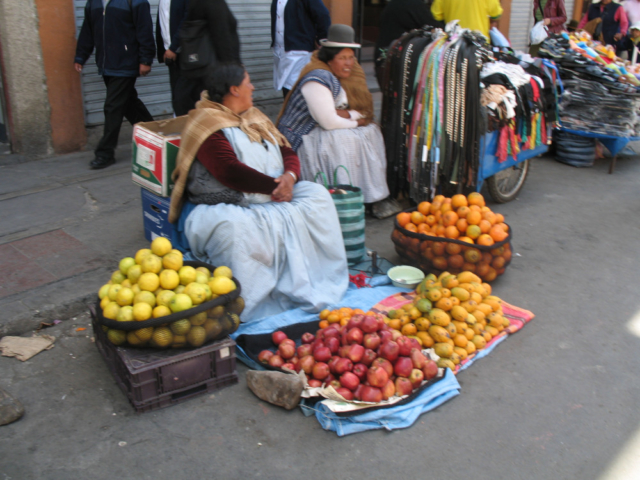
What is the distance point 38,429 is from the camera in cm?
279

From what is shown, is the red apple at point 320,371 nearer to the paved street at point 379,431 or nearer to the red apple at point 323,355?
the red apple at point 323,355

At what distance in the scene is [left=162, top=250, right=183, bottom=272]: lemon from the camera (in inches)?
122

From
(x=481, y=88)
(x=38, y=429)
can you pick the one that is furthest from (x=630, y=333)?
(x=38, y=429)

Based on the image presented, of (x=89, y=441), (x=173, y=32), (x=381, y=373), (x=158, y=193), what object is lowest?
(x=89, y=441)

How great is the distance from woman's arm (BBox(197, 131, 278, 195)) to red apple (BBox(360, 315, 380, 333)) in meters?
1.12

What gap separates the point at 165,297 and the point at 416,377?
4.23 feet

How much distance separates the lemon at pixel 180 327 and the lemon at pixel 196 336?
0.03m

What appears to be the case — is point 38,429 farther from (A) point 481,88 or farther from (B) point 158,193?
(A) point 481,88

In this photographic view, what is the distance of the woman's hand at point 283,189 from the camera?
3.79m

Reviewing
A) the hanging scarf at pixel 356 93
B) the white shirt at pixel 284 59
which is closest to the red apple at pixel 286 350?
the hanging scarf at pixel 356 93

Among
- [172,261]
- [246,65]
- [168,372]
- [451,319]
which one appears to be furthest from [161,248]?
[246,65]

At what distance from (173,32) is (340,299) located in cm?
334

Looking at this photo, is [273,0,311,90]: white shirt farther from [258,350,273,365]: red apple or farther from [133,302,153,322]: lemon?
[133,302,153,322]: lemon

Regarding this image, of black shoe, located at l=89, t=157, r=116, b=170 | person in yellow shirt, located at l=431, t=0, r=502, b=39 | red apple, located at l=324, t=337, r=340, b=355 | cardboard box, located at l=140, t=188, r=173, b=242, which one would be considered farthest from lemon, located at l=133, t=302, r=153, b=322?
person in yellow shirt, located at l=431, t=0, r=502, b=39
